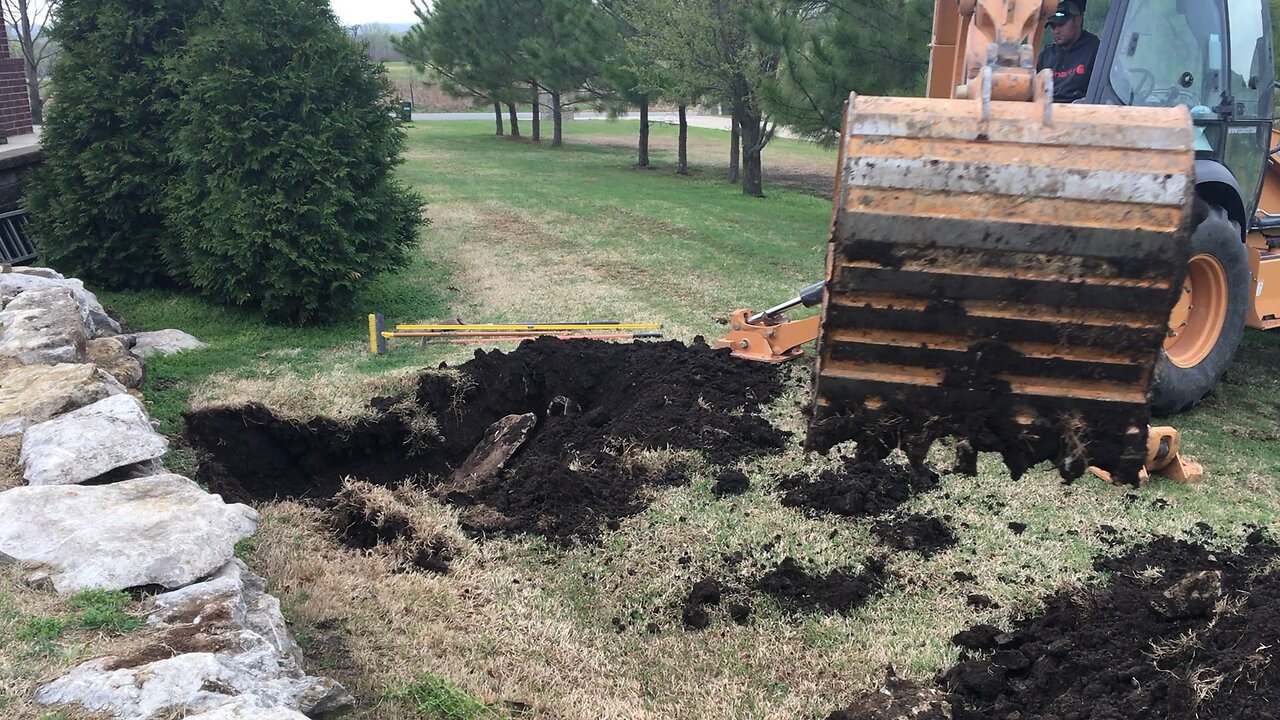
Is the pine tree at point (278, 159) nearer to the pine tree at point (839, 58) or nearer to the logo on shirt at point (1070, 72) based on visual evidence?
the logo on shirt at point (1070, 72)

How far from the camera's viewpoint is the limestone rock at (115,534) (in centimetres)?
375

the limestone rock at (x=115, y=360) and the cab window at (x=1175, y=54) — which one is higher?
the cab window at (x=1175, y=54)

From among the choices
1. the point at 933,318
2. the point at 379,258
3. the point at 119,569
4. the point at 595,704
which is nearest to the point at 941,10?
the point at 933,318

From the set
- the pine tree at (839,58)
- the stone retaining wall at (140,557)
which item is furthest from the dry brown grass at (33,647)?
the pine tree at (839,58)

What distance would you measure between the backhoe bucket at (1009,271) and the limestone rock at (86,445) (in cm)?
334

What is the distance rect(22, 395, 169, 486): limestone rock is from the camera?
177 inches

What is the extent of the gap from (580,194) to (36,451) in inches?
632

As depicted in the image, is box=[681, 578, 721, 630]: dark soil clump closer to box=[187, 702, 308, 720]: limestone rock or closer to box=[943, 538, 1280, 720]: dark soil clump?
box=[943, 538, 1280, 720]: dark soil clump

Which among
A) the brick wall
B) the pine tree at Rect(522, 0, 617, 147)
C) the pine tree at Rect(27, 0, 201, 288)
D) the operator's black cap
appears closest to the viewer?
the operator's black cap

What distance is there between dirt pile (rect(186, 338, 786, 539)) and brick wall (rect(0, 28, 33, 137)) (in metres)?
7.62

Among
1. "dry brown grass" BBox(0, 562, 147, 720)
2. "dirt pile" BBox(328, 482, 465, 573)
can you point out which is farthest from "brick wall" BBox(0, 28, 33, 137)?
"dry brown grass" BBox(0, 562, 147, 720)

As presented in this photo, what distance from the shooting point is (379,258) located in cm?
938

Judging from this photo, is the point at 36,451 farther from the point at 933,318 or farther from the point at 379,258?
the point at 379,258

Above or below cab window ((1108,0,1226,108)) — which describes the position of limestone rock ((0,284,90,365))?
below
